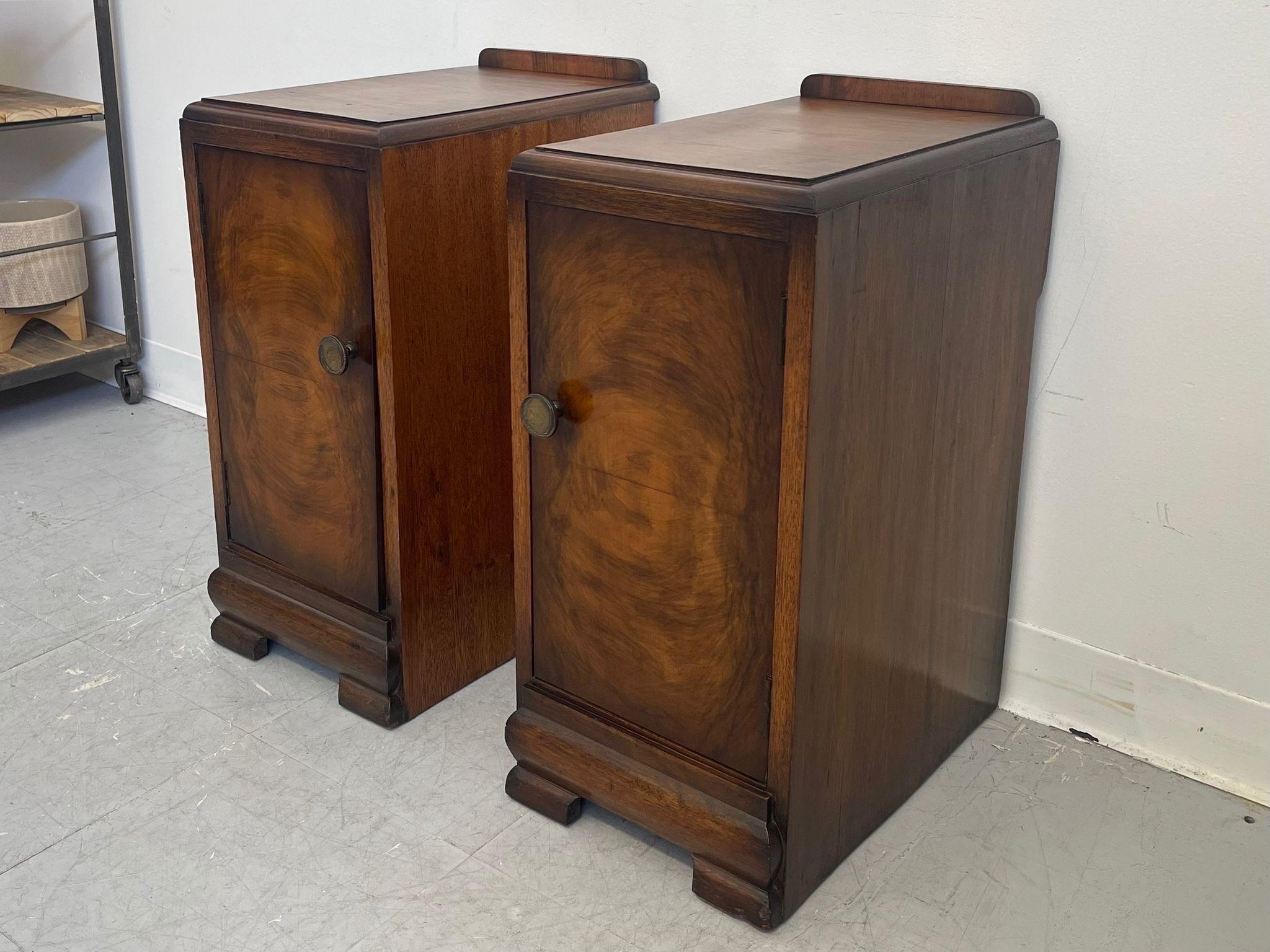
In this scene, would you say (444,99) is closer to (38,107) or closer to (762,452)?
(762,452)

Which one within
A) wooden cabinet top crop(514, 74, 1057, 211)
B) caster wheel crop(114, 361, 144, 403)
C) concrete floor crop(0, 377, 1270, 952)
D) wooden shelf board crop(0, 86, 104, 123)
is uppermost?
wooden cabinet top crop(514, 74, 1057, 211)

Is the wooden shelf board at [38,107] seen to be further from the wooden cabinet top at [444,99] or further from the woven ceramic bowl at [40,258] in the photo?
the wooden cabinet top at [444,99]

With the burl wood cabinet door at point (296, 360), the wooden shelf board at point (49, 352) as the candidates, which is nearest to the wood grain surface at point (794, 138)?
the burl wood cabinet door at point (296, 360)

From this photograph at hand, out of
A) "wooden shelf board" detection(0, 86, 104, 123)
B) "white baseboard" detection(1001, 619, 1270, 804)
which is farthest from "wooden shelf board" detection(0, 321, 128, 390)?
"white baseboard" detection(1001, 619, 1270, 804)

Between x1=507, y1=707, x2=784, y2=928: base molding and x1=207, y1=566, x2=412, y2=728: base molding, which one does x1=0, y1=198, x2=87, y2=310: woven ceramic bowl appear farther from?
x1=507, y1=707, x2=784, y2=928: base molding

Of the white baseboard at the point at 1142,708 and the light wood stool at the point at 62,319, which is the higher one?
the light wood stool at the point at 62,319

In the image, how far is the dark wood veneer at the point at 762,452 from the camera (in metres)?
1.18

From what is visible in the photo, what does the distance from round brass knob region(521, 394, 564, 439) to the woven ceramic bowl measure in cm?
165

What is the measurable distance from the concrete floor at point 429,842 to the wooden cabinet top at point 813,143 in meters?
0.75

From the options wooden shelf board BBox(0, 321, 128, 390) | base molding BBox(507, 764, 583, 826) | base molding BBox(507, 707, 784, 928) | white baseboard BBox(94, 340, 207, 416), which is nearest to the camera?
base molding BBox(507, 707, 784, 928)

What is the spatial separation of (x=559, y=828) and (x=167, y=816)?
18.1 inches

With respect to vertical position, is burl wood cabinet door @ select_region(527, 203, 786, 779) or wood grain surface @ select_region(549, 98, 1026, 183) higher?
wood grain surface @ select_region(549, 98, 1026, 183)

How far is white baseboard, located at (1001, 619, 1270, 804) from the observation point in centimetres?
156

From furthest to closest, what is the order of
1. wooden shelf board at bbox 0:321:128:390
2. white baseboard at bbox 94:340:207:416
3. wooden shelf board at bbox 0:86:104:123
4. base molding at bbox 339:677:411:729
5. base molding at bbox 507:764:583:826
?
white baseboard at bbox 94:340:207:416 < wooden shelf board at bbox 0:321:128:390 < wooden shelf board at bbox 0:86:104:123 < base molding at bbox 339:677:411:729 < base molding at bbox 507:764:583:826
